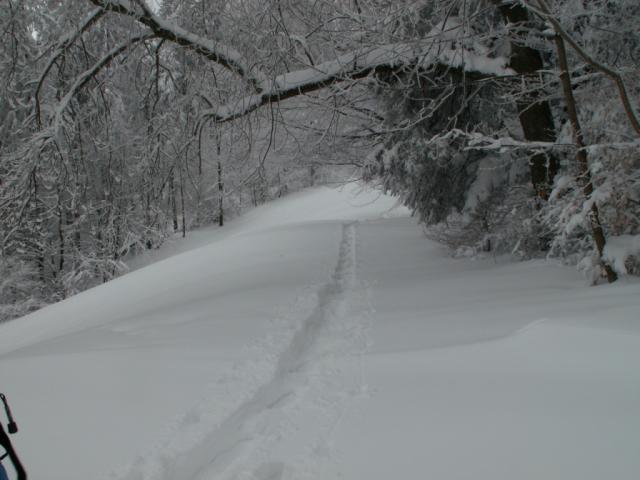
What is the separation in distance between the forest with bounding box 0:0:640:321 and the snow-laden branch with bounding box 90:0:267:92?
0.02m

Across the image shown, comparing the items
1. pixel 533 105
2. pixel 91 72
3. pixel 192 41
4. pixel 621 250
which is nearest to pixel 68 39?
pixel 91 72

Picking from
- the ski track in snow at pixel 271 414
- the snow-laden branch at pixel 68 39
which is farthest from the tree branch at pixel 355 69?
the ski track in snow at pixel 271 414

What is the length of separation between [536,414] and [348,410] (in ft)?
3.74

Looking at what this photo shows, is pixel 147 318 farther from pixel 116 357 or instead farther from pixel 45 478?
pixel 45 478

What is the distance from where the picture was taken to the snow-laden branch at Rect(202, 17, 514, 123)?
5.82 metres

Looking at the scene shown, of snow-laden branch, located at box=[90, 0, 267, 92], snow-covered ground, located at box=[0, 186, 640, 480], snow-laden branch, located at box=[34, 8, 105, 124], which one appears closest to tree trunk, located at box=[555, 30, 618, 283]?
snow-covered ground, located at box=[0, 186, 640, 480]

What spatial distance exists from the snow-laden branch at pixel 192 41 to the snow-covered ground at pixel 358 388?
2.90 meters

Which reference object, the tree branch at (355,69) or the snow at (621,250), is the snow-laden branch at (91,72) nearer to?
the tree branch at (355,69)

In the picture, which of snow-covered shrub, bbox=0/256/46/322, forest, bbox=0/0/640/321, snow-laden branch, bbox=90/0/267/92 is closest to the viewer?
forest, bbox=0/0/640/321

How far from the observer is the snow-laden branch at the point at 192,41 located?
218 inches

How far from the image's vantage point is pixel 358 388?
11.3ft

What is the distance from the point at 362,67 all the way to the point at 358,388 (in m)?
4.28

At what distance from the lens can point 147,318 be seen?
6234 millimetres

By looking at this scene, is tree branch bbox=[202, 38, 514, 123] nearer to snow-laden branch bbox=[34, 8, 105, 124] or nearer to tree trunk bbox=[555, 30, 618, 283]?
tree trunk bbox=[555, 30, 618, 283]
